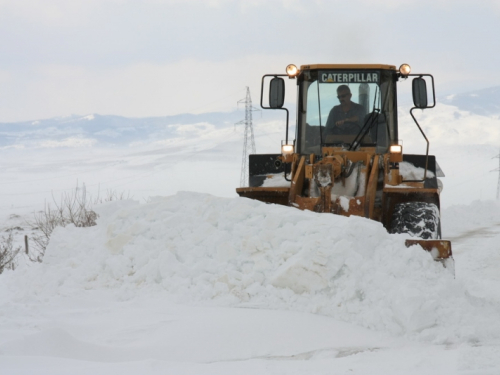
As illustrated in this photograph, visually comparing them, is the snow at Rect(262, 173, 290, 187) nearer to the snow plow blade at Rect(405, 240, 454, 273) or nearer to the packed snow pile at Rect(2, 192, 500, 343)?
the packed snow pile at Rect(2, 192, 500, 343)

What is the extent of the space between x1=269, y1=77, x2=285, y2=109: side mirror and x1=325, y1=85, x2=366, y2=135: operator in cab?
2.32 feet

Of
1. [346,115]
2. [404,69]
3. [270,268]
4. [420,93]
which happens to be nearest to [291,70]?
[346,115]

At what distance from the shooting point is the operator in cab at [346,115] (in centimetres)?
776

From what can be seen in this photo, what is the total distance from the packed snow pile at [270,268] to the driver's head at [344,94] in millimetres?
1928

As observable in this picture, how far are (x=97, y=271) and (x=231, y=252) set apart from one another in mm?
1483

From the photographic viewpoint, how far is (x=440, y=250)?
5699 mm

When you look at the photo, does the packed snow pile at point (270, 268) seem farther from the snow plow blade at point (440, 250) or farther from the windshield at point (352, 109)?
the windshield at point (352, 109)

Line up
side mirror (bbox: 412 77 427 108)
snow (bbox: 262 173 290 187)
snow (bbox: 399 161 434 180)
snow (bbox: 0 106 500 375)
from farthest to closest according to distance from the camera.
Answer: snow (bbox: 399 161 434 180)
snow (bbox: 262 173 290 187)
side mirror (bbox: 412 77 427 108)
snow (bbox: 0 106 500 375)

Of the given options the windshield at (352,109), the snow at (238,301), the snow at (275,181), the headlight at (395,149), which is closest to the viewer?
the snow at (238,301)

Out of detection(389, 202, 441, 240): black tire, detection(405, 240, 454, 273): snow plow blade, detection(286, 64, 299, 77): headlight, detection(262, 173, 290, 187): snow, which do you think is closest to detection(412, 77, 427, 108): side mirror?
detection(389, 202, 441, 240): black tire

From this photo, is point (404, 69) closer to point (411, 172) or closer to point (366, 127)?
point (366, 127)

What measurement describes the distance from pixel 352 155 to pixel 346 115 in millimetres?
672

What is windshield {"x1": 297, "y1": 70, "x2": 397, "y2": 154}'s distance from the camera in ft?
25.4

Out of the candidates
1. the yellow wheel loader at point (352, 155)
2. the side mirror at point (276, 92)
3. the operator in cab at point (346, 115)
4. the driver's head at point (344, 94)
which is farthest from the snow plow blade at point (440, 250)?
the side mirror at point (276, 92)
